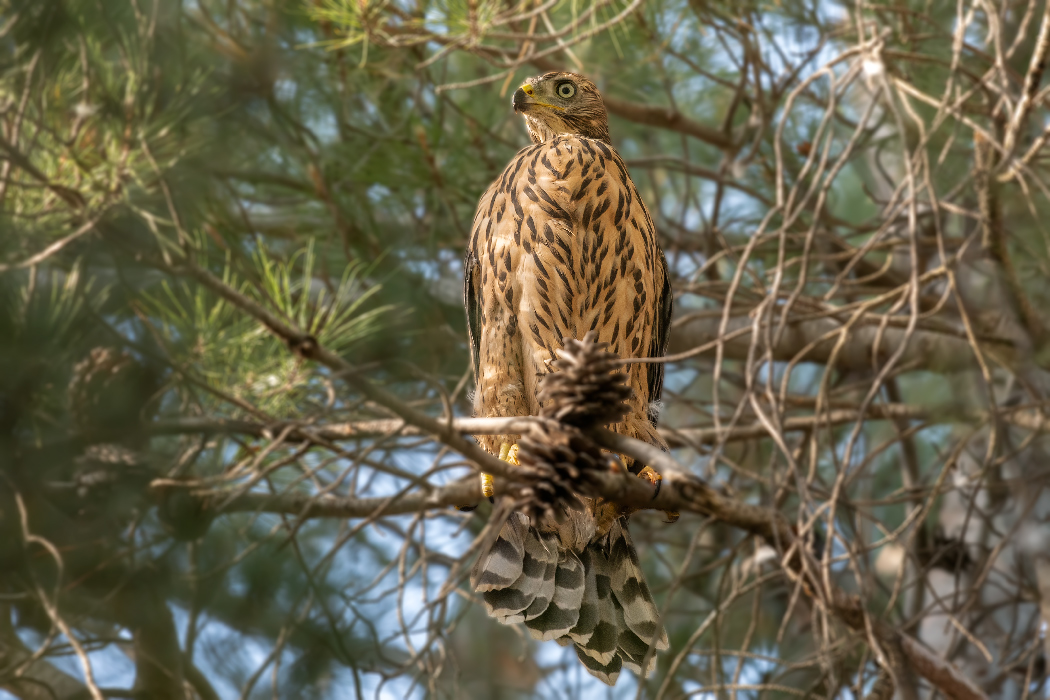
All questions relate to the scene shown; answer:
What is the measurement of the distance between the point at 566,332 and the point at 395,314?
5.78ft

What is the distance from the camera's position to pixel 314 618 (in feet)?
7.55

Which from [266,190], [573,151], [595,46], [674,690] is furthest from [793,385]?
[573,151]

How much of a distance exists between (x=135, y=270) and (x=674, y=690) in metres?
3.44

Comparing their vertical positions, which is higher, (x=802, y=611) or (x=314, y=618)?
(x=802, y=611)

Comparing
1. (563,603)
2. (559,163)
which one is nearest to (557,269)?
(559,163)

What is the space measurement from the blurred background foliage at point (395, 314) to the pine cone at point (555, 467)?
0.20m

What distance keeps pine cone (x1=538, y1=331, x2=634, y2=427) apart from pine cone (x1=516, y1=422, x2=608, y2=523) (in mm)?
29

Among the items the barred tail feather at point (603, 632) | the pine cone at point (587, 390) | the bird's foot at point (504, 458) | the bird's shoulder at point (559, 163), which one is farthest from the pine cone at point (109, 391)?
the barred tail feather at point (603, 632)

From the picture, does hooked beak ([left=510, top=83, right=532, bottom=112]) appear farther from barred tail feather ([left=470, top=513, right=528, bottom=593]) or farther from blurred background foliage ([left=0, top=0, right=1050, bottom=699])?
barred tail feather ([left=470, top=513, right=528, bottom=593])

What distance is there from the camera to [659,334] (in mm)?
2492

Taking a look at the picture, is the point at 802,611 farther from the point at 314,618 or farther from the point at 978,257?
the point at 314,618

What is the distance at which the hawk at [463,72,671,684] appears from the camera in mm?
1977

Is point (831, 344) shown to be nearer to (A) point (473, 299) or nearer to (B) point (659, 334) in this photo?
(B) point (659, 334)

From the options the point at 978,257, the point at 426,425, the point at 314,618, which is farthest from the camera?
the point at 978,257
